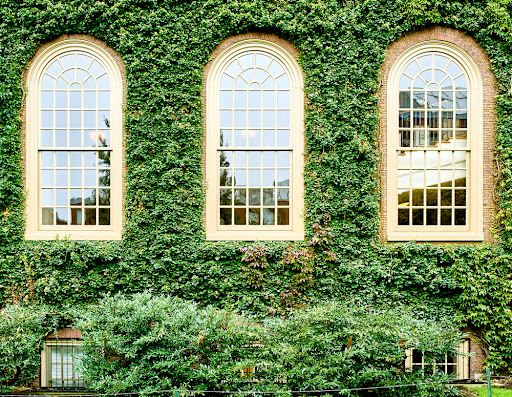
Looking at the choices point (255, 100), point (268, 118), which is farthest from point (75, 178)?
point (268, 118)

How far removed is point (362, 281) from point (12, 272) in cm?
740

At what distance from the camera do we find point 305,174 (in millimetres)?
8438

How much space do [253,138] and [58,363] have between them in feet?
21.0

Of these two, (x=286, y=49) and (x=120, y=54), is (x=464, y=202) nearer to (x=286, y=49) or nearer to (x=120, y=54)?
(x=286, y=49)

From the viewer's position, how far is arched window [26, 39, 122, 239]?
8.64 meters

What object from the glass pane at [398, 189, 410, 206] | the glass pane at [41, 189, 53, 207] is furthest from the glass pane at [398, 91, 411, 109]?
the glass pane at [41, 189, 53, 207]

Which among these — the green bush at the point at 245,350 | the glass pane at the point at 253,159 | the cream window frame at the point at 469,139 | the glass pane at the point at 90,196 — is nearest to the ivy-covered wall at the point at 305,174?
the cream window frame at the point at 469,139

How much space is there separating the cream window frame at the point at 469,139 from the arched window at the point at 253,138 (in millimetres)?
2032

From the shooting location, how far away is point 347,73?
8312 millimetres

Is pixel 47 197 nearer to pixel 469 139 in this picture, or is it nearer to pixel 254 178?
pixel 254 178

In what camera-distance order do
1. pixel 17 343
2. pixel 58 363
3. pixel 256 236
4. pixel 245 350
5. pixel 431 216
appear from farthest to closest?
→ pixel 431 216, pixel 256 236, pixel 58 363, pixel 17 343, pixel 245 350

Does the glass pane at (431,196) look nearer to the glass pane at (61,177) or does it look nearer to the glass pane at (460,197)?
the glass pane at (460,197)

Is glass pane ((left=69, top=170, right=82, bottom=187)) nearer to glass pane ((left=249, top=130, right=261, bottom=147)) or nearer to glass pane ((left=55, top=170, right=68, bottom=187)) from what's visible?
glass pane ((left=55, top=170, right=68, bottom=187))

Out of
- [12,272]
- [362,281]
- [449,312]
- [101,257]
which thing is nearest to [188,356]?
[101,257]
